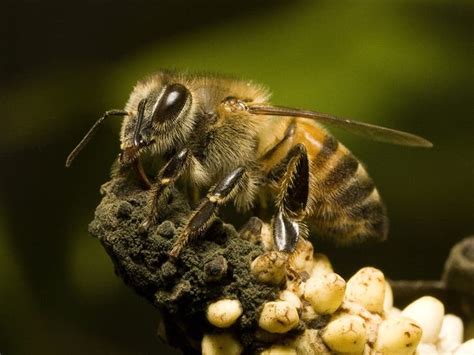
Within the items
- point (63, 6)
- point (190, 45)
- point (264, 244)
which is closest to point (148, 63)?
point (190, 45)

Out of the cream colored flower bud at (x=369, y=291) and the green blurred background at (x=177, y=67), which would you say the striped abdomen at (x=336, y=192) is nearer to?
the cream colored flower bud at (x=369, y=291)

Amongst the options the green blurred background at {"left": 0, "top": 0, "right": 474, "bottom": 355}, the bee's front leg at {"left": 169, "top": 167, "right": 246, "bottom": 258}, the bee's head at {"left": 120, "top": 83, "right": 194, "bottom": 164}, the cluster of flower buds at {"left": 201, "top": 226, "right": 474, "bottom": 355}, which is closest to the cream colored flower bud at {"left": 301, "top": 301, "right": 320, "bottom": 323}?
the cluster of flower buds at {"left": 201, "top": 226, "right": 474, "bottom": 355}

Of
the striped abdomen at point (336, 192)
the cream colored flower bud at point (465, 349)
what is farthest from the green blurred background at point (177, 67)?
the cream colored flower bud at point (465, 349)

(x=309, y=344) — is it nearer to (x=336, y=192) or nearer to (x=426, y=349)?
(x=426, y=349)

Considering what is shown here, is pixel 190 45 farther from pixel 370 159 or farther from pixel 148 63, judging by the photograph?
pixel 370 159

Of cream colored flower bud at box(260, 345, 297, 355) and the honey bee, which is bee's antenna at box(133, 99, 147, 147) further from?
cream colored flower bud at box(260, 345, 297, 355)

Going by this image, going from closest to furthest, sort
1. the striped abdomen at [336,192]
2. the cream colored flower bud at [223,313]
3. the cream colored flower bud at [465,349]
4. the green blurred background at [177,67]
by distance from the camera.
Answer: the cream colored flower bud at [223,313] → the cream colored flower bud at [465,349] → the striped abdomen at [336,192] → the green blurred background at [177,67]

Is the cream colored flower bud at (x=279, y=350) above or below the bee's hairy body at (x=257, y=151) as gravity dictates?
below
